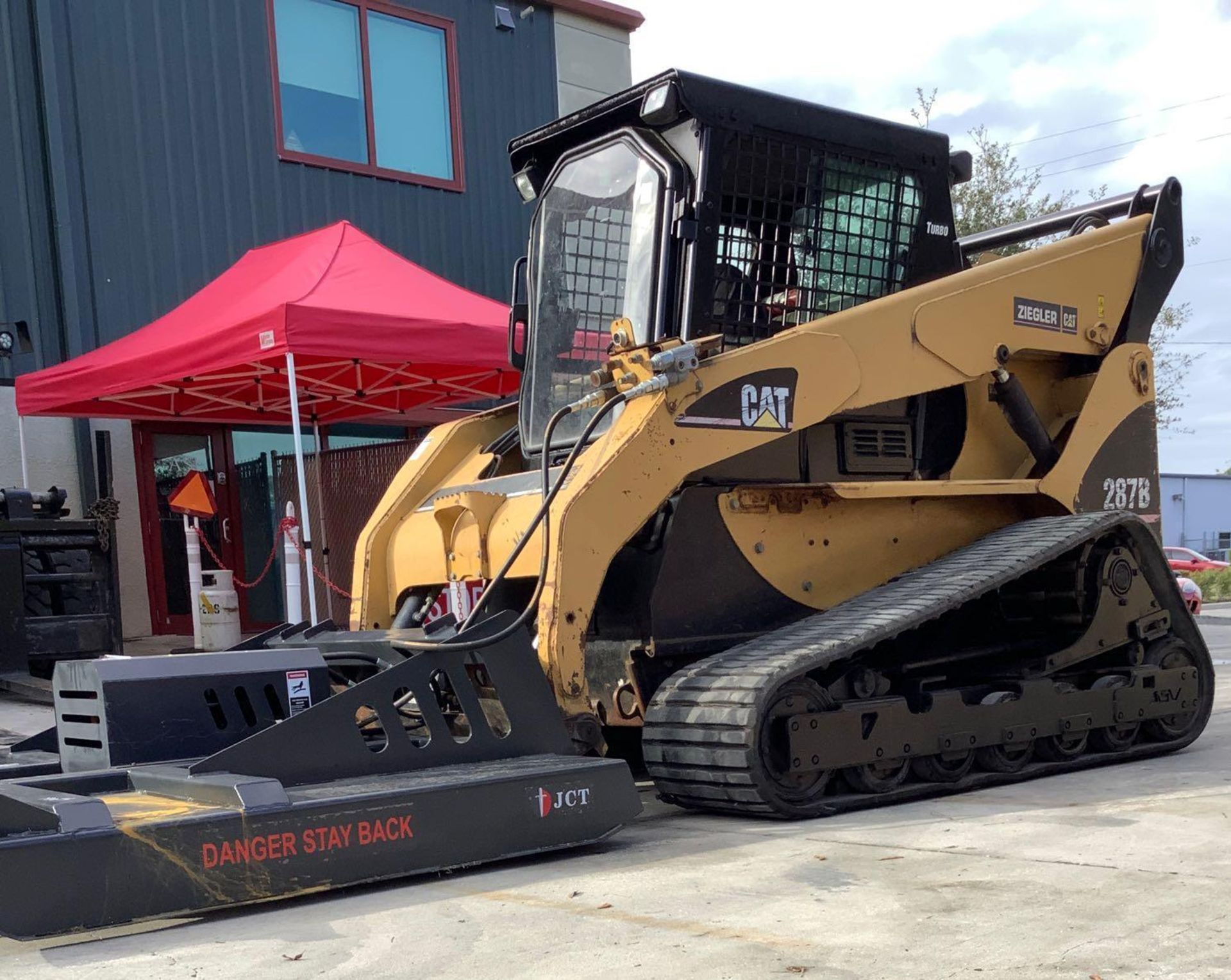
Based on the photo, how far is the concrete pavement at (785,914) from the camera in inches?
125

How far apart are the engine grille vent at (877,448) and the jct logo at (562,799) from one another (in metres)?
2.20

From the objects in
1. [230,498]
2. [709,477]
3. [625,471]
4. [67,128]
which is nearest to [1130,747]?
[709,477]

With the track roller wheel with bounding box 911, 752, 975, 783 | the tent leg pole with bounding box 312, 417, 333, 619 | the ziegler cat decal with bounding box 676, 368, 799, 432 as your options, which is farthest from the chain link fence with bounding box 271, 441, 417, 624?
the track roller wheel with bounding box 911, 752, 975, 783

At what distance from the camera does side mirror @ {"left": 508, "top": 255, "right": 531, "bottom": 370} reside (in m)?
6.82

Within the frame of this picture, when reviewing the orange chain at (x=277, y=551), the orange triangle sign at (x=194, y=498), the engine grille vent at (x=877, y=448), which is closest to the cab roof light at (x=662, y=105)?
the engine grille vent at (x=877, y=448)

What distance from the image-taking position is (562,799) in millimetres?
4496

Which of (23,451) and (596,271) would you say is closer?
(596,271)

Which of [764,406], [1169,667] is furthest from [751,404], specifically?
[1169,667]

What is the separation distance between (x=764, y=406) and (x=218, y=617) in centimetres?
708

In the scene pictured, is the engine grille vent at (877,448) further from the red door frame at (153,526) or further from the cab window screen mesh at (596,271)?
the red door frame at (153,526)

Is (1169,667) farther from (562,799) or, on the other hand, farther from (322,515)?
(322,515)

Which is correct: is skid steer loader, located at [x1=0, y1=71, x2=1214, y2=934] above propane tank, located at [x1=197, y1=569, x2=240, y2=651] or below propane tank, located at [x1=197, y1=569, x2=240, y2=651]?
above

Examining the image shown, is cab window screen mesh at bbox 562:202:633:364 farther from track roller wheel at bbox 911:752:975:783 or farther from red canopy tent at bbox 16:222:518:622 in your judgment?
red canopy tent at bbox 16:222:518:622

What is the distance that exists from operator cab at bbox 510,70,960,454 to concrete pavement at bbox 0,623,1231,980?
2.08 metres
